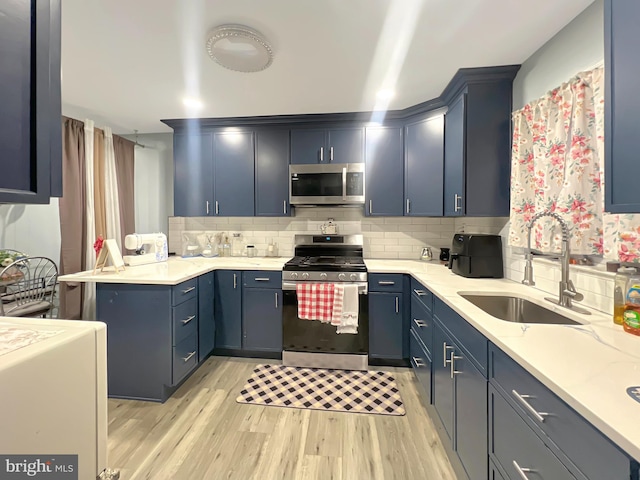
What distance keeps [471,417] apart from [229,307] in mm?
2082

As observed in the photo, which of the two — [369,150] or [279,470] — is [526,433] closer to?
[279,470]

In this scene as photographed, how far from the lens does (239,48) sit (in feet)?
5.48

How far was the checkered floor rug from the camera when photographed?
2037mm

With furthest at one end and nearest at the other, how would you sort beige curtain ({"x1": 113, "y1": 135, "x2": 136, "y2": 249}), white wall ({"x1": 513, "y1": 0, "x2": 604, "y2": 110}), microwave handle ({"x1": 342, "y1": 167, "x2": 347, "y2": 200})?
beige curtain ({"x1": 113, "y1": 135, "x2": 136, "y2": 249}) < microwave handle ({"x1": 342, "y1": 167, "x2": 347, "y2": 200}) < white wall ({"x1": 513, "y1": 0, "x2": 604, "y2": 110})

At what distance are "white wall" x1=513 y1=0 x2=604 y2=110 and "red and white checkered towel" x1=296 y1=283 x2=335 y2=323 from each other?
77.4 inches

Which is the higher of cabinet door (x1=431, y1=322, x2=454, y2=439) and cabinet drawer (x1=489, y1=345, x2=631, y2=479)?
cabinet drawer (x1=489, y1=345, x2=631, y2=479)

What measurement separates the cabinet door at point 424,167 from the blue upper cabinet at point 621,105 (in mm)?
1565

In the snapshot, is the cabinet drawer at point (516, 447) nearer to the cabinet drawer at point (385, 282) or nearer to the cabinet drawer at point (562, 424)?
the cabinet drawer at point (562, 424)

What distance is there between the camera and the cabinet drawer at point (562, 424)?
2.05 ft

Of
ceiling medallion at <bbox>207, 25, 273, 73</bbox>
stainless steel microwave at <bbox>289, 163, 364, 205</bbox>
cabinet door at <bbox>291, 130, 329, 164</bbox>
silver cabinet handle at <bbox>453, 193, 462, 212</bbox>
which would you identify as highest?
ceiling medallion at <bbox>207, 25, 273, 73</bbox>

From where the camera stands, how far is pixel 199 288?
7.94 feet
